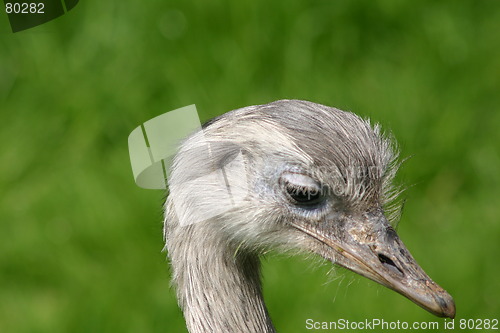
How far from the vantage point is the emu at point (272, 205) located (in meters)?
2.07

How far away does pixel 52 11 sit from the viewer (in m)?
4.29

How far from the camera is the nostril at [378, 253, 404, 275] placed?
2.04 m

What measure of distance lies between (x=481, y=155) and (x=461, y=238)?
1.60 ft

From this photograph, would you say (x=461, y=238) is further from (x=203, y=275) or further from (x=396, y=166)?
(x=203, y=275)

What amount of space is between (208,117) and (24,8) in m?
1.03

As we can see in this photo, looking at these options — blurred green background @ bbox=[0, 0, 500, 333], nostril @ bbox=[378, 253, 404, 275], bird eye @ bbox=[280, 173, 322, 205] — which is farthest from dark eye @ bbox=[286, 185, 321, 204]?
blurred green background @ bbox=[0, 0, 500, 333]

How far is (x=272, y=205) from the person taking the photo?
212 cm

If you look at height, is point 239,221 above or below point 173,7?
below

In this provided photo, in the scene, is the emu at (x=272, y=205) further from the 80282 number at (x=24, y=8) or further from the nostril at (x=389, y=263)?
the 80282 number at (x=24, y=8)

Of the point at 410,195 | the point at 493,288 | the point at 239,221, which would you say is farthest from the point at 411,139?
the point at 239,221

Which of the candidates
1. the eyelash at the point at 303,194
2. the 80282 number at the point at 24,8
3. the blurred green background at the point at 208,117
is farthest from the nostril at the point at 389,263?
the 80282 number at the point at 24,8

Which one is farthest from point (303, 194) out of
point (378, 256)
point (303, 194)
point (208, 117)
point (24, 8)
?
point (24, 8)

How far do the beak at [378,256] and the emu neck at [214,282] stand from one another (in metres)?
0.19

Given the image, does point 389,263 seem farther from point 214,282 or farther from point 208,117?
point 208,117
